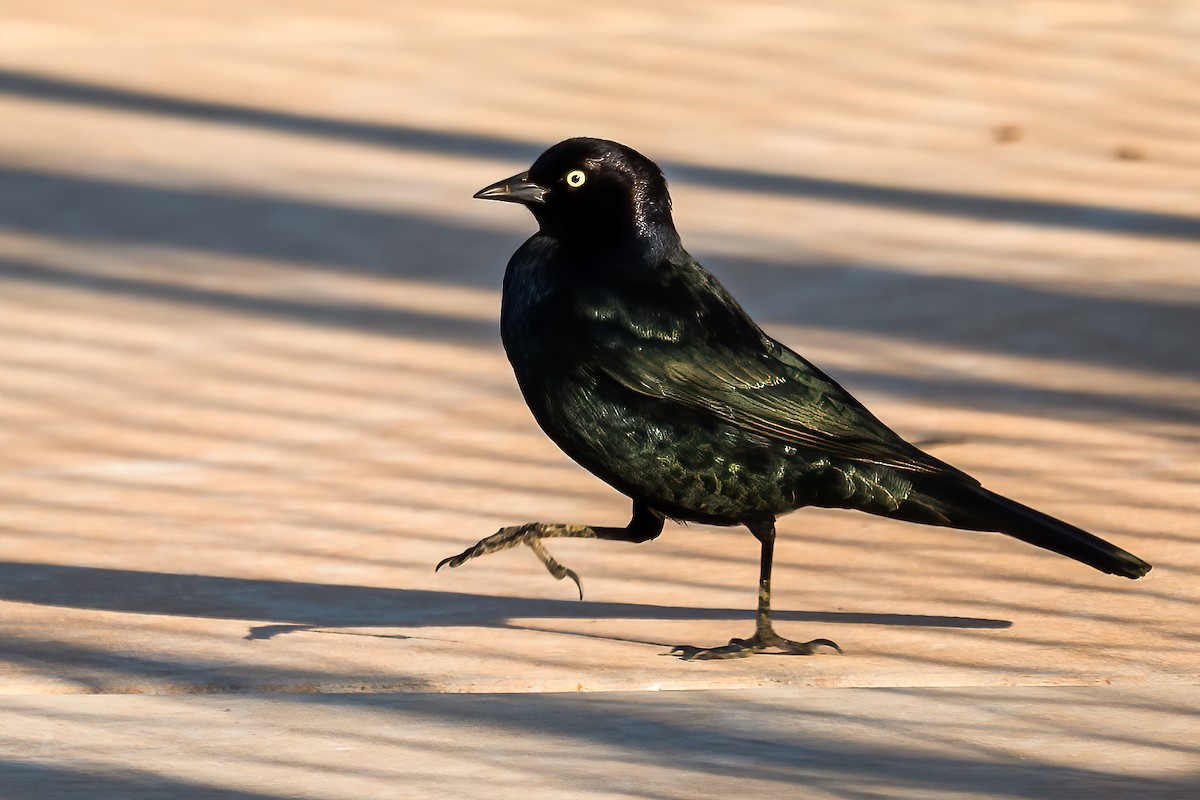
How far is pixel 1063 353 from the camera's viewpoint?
5.61 metres

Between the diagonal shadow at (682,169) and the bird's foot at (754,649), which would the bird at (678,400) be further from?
the diagonal shadow at (682,169)

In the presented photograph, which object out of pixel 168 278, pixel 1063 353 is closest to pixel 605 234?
pixel 1063 353

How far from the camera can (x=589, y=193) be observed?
350 cm

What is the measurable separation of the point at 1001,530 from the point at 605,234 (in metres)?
0.87

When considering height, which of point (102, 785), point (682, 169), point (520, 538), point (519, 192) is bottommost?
point (102, 785)

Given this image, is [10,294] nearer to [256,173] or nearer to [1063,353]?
[256,173]

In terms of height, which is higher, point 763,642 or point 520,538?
point 520,538

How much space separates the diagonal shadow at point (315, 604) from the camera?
3668 millimetres

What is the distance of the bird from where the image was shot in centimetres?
338

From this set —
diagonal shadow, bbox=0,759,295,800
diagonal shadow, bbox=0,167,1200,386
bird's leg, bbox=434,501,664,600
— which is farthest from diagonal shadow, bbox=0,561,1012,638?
diagonal shadow, bbox=0,167,1200,386

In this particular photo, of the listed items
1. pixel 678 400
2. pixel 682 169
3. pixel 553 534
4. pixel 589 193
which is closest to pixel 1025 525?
pixel 678 400

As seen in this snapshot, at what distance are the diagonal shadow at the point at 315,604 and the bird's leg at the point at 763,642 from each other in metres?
0.27

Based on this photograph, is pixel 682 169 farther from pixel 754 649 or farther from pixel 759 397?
pixel 754 649

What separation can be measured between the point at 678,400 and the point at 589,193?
0.41 metres
